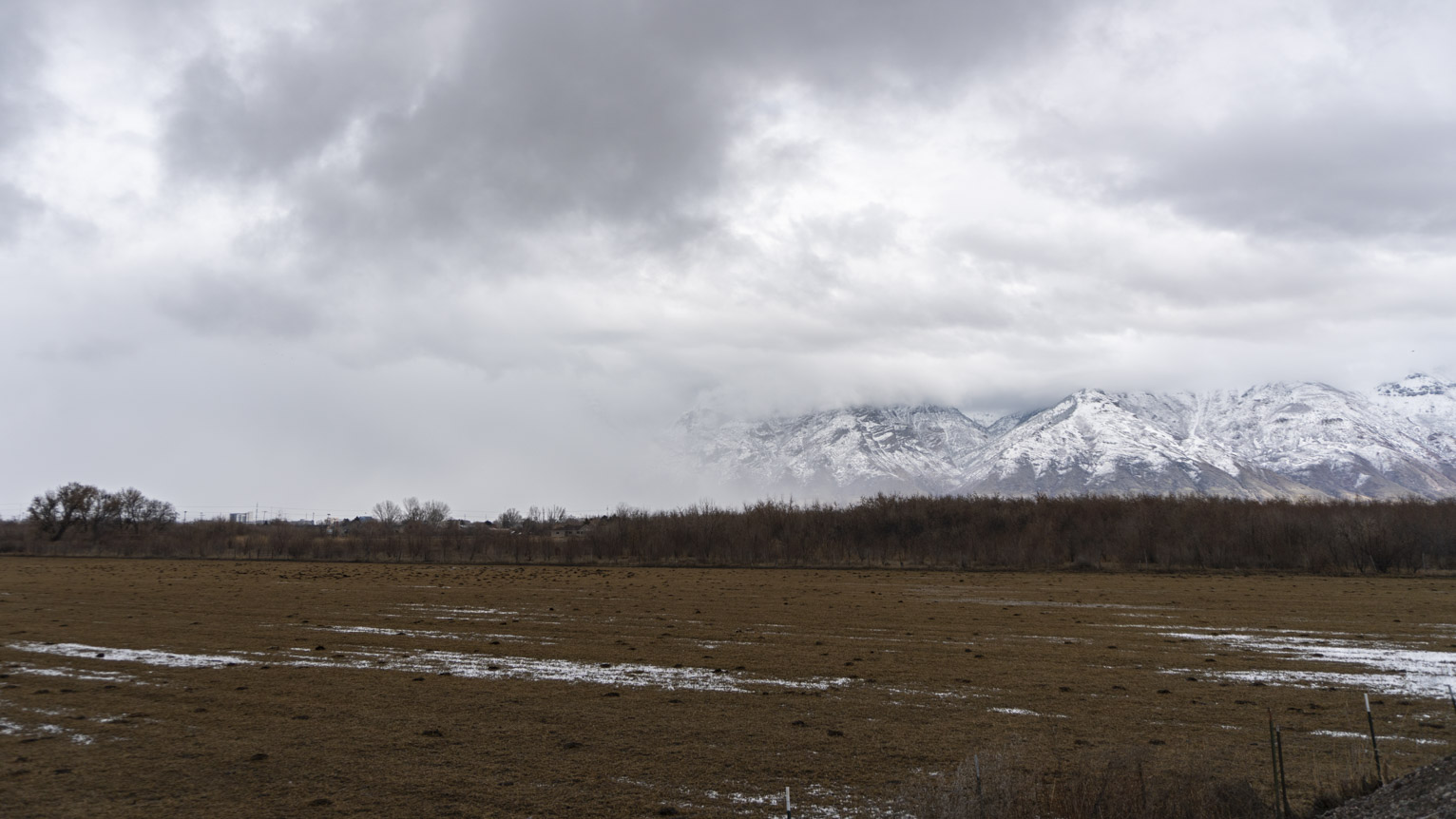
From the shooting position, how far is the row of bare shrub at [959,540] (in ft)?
227

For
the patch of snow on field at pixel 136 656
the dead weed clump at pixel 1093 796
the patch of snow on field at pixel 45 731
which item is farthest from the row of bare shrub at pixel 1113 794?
the patch of snow on field at pixel 136 656

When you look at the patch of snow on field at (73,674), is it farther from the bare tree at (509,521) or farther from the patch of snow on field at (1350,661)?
the bare tree at (509,521)

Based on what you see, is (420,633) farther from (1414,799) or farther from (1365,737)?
(1414,799)

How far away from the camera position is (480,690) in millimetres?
16828

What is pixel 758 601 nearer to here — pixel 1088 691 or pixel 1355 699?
pixel 1088 691

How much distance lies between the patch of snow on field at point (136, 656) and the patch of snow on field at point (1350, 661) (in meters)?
24.1

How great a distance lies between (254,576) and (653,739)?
5401cm

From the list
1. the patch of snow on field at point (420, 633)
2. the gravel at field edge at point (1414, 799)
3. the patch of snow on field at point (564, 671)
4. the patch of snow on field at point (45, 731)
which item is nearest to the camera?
the gravel at field edge at point (1414, 799)

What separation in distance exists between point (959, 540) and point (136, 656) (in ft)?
252

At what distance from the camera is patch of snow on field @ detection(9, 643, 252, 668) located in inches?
→ 780

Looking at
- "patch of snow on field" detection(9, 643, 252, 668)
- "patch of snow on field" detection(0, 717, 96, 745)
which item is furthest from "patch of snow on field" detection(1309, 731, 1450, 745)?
"patch of snow on field" detection(9, 643, 252, 668)

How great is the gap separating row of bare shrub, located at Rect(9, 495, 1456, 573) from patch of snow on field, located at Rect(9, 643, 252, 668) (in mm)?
61265

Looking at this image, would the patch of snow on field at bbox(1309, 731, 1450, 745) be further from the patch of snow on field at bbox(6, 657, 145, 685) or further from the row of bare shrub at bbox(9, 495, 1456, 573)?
the row of bare shrub at bbox(9, 495, 1456, 573)

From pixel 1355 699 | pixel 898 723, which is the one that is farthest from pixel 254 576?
pixel 1355 699
